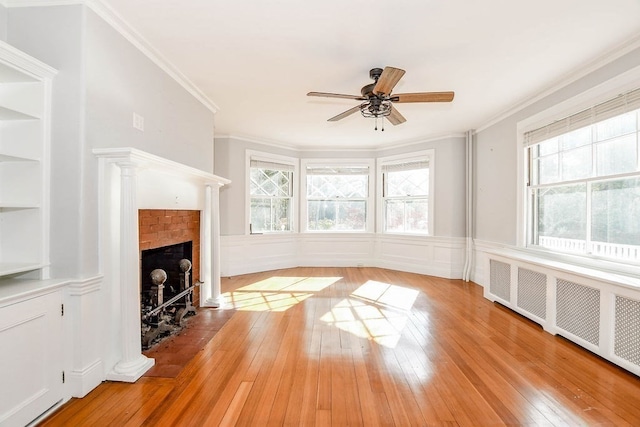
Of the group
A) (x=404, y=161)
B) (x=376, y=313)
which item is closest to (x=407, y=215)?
(x=404, y=161)

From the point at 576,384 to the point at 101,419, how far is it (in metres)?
3.13

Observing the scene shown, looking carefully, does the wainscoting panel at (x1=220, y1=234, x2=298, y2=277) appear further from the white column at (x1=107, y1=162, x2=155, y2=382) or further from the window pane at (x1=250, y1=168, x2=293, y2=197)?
the white column at (x1=107, y1=162, x2=155, y2=382)

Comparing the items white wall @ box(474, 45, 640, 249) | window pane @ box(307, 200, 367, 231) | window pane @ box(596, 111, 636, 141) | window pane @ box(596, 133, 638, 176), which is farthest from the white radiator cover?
window pane @ box(307, 200, 367, 231)

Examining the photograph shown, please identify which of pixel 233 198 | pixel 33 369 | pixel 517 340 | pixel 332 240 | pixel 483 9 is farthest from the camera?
pixel 332 240

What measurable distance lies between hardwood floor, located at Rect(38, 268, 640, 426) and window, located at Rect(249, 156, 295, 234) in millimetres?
2548

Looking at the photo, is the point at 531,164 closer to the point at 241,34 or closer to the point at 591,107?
the point at 591,107

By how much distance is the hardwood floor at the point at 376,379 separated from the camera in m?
1.79

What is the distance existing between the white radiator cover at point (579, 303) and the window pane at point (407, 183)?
2.26 meters

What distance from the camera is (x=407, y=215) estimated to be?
6070 millimetres

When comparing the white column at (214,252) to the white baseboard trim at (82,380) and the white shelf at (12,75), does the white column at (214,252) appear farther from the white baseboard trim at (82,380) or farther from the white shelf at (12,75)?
the white shelf at (12,75)

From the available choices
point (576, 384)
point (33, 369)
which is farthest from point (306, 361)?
point (576, 384)

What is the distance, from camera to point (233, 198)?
18.4 feet

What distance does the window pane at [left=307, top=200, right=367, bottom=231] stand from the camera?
6.49 m

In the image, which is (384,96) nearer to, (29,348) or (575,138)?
(575,138)
